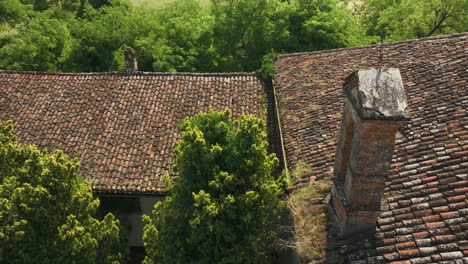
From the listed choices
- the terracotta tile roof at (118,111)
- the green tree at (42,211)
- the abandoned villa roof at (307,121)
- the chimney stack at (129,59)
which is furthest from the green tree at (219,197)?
the chimney stack at (129,59)

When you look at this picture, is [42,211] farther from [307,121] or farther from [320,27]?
[320,27]

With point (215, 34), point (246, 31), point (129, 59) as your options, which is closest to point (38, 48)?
point (129, 59)

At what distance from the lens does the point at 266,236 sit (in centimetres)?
877

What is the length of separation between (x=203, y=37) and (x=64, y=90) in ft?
30.6

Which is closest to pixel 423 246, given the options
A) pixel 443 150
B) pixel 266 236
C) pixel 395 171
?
pixel 395 171

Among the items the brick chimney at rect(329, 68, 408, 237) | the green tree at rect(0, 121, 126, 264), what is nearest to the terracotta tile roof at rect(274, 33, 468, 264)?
the brick chimney at rect(329, 68, 408, 237)

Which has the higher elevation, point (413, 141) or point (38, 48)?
point (38, 48)

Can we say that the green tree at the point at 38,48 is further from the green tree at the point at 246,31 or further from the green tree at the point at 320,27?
the green tree at the point at 320,27

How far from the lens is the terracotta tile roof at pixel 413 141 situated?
6176 mm

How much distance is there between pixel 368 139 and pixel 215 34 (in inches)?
743

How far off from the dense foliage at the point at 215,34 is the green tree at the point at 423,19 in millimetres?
58

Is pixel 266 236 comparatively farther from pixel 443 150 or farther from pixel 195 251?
pixel 443 150

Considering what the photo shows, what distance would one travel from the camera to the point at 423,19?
78.5ft

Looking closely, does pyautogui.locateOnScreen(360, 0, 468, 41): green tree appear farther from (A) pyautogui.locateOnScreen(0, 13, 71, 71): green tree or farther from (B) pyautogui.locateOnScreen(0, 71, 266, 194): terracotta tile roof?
(A) pyautogui.locateOnScreen(0, 13, 71, 71): green tree
